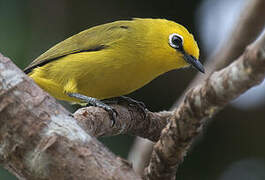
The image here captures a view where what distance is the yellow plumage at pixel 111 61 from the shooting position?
15.0 feet

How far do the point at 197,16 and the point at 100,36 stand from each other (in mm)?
2111

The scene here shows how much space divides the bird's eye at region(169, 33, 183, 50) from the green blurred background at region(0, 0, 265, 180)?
1.60m

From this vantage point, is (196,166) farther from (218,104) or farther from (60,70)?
(218,104)

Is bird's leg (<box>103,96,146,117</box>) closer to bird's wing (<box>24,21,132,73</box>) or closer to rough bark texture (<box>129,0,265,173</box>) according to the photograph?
bird's wing (<box>24,21,132,73</box>)

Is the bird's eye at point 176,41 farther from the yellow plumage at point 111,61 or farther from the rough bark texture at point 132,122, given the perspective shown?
the rough bark texture at point 132,122

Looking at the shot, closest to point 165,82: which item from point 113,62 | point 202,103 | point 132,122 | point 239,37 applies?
point 239,37

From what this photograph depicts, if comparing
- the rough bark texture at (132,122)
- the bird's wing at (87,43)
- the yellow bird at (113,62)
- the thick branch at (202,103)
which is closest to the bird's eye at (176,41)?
the yellow bird at (113,62)

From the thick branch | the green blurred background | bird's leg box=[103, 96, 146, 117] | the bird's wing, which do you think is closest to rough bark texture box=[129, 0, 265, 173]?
the green blurred background

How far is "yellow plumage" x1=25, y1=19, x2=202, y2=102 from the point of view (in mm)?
4574

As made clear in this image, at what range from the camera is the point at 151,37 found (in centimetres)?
496

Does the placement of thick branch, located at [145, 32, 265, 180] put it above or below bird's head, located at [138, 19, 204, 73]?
above

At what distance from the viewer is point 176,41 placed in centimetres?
482

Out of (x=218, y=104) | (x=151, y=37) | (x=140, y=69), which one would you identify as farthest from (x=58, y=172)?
(x=151, y=37)

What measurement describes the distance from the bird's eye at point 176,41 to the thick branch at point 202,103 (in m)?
2.16
